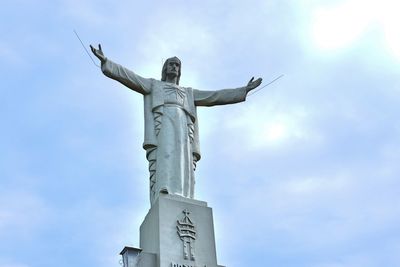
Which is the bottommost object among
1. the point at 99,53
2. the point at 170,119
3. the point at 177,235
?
the point at 177,235

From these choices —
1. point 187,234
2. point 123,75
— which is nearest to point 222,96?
point 123,75

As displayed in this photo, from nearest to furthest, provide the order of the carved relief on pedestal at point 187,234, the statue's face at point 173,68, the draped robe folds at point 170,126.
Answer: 1. the carved relief on pedestal at point 187,234
2. the draped robe folds at point 170,126
3. the statue's face at point 173,68

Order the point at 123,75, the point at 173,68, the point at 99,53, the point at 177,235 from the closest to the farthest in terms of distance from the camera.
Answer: the point at 177,235 → the point at 99,53 → the point at 123,75 → the point at 173,68

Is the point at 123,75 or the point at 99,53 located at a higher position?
the point at 99,53

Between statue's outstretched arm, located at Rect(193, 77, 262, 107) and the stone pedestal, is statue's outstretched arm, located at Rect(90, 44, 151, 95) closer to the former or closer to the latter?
statue's outstretched arm, located at Rect(193, 77, 262, 107)

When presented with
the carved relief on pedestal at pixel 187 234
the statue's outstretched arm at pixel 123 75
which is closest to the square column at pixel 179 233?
the carved relief on pedestal at pixel 187 234

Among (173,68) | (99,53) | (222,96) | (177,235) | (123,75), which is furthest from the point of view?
(222,96)

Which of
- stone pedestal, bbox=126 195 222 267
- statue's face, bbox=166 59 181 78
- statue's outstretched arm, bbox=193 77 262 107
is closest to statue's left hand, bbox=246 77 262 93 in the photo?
statue's outstretched arm, bbox=193 77 262 107

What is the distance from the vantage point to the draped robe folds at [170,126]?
13586mm

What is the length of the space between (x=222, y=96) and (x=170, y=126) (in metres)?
1.72

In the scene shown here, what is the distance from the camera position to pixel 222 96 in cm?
1527

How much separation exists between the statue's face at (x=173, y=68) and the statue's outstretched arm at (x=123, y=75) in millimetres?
559

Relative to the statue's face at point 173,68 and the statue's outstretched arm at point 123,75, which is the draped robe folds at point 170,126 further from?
the statue's face at point 173,68

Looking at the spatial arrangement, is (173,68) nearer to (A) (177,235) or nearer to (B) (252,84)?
(B) (252,84)
